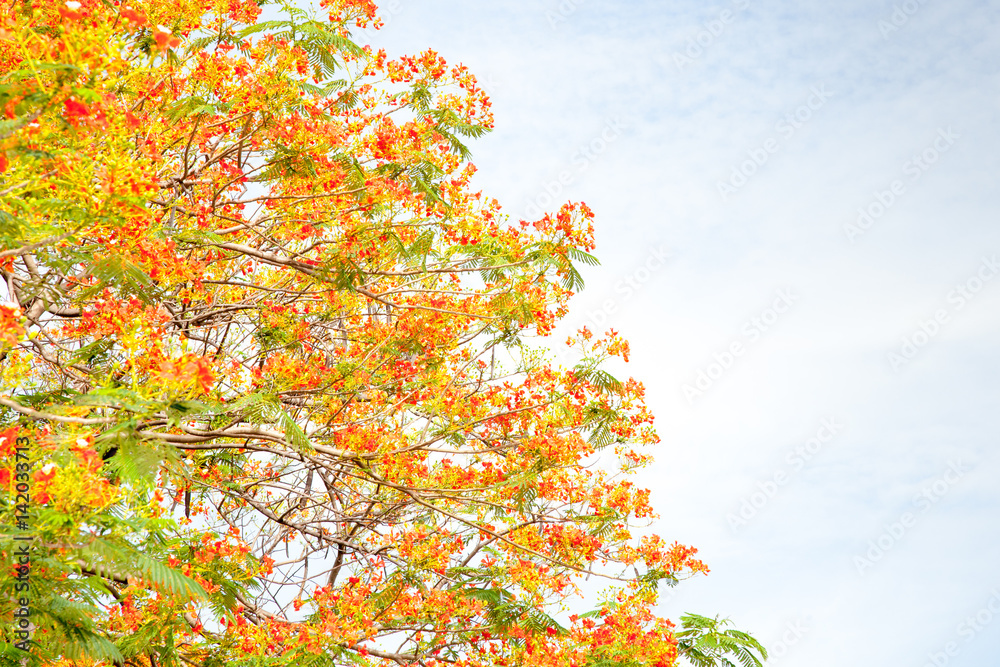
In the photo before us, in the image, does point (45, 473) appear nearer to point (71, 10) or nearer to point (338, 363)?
point (71, 10)

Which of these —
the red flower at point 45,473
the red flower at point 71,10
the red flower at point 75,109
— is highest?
the red flower at point 71,10

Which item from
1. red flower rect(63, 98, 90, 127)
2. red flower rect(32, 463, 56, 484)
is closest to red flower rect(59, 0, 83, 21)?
red flower rect(63, 98, 90, 127)

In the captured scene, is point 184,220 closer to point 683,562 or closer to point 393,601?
point 393,601

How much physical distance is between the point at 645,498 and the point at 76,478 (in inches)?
206

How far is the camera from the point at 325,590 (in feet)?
23.1

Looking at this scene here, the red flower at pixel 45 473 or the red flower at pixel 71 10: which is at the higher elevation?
the red flower at pixel 71 10

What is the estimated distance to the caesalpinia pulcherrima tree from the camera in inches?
226

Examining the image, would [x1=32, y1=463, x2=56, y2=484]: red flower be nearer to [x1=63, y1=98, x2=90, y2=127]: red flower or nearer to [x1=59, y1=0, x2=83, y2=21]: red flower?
[x1=63, y1=98, x2=90, y2=127]: red flower

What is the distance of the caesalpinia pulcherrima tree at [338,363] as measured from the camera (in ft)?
18.8

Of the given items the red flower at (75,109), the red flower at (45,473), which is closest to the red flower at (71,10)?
the red flower at (75,109)

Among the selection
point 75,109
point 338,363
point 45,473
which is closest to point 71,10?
point 75,109

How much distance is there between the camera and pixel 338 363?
6.64m

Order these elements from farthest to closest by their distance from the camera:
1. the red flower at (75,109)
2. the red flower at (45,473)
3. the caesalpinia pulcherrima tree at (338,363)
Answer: the caesalpinia pulcherrima tree at (338,363) → the red flower at (75,109) → the red flower at (45,473)

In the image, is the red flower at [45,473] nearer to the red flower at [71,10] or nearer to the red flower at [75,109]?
the red flower at [75,109]
